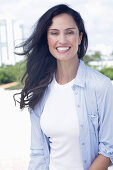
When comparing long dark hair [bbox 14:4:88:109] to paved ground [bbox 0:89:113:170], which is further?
paved ground [bbox 0:89:113:170]

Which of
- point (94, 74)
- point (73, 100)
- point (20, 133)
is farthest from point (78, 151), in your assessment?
point (20, 133)

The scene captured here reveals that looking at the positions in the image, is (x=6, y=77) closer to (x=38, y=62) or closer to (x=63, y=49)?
(x=38, y=62)

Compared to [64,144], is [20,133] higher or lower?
lower

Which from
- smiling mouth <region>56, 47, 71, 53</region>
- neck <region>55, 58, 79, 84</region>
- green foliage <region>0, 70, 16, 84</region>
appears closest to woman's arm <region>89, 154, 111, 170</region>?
neck <region>55, 58, 79, 84</region>

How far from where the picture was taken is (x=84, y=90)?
1.54m

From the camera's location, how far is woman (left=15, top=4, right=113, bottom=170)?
1.49 metres

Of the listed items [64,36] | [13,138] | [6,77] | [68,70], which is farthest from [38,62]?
[6,77]

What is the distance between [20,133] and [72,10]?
10.4ft

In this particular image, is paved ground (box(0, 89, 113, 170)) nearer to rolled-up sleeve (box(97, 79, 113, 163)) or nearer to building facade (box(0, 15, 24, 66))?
rolled-up sleeve (box(97, 79, 113, 163))

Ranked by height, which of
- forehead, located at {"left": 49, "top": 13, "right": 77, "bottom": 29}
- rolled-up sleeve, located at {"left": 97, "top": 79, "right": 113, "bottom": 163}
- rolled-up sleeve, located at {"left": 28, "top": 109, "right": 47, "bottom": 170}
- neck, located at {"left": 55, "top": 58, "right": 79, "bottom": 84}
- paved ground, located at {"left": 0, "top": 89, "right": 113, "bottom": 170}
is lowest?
paved ground, located at {"left": 0, "top": 89, "right": 113, "bottom": 170}

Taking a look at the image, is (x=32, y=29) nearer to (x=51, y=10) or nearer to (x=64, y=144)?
(x=51, y=10)

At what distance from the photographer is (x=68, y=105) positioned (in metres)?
1.61

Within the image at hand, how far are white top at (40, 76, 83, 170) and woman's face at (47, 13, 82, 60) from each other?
18 cm

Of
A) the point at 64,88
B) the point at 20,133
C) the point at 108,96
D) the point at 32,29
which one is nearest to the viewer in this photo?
the point at 108,96
